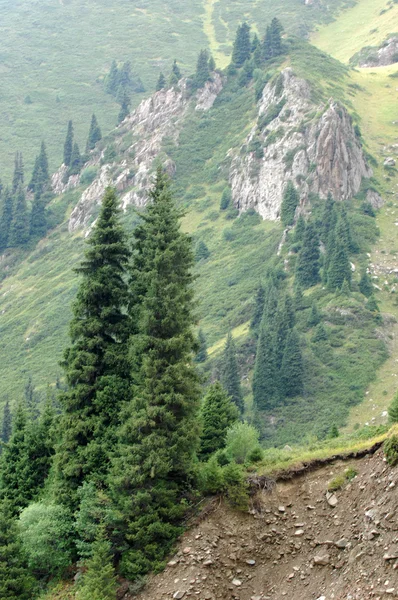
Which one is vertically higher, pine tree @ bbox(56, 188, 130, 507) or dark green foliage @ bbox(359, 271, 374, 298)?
pine tree @ bbox(56, 188, 130, 507)

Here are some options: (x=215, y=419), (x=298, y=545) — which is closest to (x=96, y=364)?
(x=215, y=419)

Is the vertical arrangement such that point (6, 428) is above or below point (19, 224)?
below

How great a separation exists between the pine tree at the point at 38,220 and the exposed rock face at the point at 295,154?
49147 mm

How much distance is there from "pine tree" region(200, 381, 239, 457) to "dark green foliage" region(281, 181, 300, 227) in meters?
86.8

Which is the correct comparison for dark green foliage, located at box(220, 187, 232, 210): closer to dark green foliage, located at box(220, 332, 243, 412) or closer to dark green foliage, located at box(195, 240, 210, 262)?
dark green foliage, located at box(195, 240, 210, 262)

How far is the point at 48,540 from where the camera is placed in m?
36.8

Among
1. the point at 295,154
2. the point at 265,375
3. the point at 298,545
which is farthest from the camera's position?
the point at 295,154

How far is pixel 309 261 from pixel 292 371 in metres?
24.9

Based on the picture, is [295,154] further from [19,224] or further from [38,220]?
[19,224]

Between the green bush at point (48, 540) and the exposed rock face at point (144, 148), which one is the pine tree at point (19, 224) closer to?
the exposed rock face at point (144, 148)

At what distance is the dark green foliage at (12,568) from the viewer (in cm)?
3559

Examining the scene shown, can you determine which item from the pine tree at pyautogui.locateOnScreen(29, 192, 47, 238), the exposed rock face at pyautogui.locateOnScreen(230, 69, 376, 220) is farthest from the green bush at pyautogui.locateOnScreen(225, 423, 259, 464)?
the pine tree at pyautogui.locateOnScreen(29, 192, 47, 238)

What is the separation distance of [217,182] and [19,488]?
13117cm

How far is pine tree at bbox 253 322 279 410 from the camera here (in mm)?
100188
